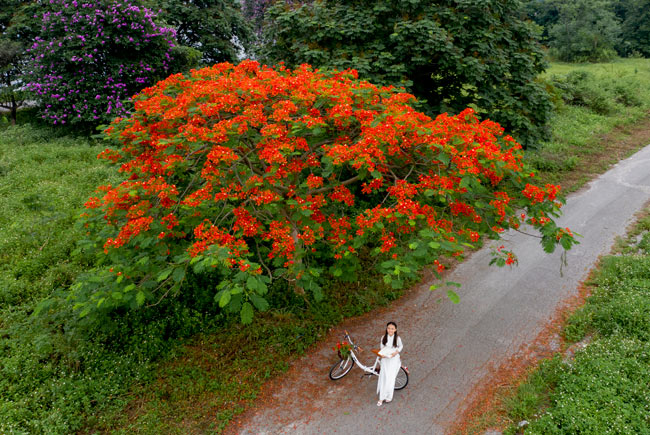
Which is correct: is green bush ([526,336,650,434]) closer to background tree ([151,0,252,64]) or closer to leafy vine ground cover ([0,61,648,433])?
leafy vine ground cover ([0,61,648,433])

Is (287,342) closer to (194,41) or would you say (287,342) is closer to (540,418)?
(540,418)

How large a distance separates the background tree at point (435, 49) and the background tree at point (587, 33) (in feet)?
112

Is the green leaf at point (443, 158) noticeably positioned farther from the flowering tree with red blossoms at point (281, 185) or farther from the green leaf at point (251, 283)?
the green leaf at point (251, 283)

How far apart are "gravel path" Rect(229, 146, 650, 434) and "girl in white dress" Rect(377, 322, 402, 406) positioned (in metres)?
0.24

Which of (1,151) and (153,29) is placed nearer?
(1,151)

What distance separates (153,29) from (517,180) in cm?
1361

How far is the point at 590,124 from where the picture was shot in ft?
62.2

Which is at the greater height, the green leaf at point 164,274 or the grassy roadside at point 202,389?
the green leaf at point 164,274

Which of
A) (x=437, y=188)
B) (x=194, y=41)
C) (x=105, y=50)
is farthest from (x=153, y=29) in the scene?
(x=437, y=188)

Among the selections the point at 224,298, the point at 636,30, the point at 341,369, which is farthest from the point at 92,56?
the point at 636,30

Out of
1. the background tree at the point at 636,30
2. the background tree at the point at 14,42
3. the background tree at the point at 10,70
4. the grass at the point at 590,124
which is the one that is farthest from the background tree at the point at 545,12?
the background tree at the point at 10,70

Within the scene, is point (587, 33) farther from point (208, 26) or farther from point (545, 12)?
point (208, 26)

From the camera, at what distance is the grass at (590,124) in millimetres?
13836

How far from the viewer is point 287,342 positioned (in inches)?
255
